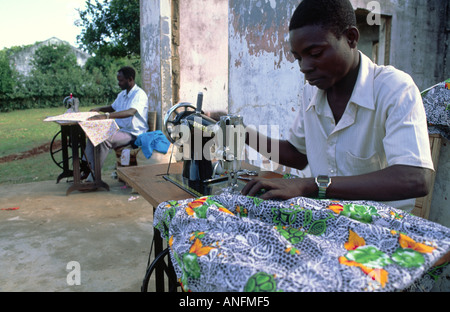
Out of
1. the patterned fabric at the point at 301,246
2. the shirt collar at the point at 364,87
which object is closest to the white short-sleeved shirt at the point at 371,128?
the shirt collar at the point at 364,87

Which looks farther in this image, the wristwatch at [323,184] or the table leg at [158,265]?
the table leg at [158,265]

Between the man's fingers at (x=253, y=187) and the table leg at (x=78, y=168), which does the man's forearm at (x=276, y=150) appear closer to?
the man's fingers at (x=253, y=187)

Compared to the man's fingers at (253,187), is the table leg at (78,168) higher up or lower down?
lower down

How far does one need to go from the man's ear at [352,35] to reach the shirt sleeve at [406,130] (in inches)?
9.5

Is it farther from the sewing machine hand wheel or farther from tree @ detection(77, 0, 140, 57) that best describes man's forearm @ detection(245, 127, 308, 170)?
tree @ detection(77, 0, 140, 57)

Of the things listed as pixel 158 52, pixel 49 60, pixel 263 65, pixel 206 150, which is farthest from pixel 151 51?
pixel 49 60

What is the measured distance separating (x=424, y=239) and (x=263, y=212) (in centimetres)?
41

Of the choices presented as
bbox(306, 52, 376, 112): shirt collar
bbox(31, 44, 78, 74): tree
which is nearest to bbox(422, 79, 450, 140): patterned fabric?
bbox(306, 52, 376, 112): shirt collar

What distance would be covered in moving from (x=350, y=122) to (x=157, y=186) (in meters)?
0.99

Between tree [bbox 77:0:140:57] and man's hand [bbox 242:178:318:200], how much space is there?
32.0 ft

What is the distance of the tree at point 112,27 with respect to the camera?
10141 mm

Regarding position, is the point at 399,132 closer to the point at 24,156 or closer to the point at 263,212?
the point at 263,212

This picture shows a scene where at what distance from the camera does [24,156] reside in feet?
25.7

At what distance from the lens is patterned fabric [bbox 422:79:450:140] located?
7.33 ft
